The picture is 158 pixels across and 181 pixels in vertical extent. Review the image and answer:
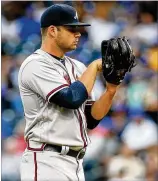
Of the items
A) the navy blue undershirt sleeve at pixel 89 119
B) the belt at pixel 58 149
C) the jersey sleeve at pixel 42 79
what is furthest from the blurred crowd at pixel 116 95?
the jersey sleeve at pixel 42 79

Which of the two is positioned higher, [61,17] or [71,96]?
[61,17]

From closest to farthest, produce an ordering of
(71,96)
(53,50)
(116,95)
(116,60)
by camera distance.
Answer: (71,96)
(116,60)
(53,50)
(116,95)

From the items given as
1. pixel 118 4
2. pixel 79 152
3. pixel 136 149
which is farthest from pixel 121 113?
pixel 79 152

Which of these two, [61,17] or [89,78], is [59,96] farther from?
[61,17]

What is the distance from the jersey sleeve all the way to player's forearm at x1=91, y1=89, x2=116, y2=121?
24 centimetres

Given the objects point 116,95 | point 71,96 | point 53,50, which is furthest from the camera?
point 116,95

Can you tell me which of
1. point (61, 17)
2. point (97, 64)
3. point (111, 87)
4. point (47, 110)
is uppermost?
point (61, 17)

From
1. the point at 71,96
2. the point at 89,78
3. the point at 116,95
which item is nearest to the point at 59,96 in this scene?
the point at 71,96

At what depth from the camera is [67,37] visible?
321 centimetres

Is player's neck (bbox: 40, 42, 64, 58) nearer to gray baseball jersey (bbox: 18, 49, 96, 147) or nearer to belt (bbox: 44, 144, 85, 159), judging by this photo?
gray baseball jersey (bbox: 18, 49, 96, 147)

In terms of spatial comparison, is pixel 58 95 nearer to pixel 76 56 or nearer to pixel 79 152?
pixel 79 152

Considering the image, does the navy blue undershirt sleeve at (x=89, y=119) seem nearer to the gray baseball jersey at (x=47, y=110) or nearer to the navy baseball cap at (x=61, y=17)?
the gray baseball jersey at (x=47, y=110)

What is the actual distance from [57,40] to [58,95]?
34 cm

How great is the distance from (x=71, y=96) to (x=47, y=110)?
18cm
